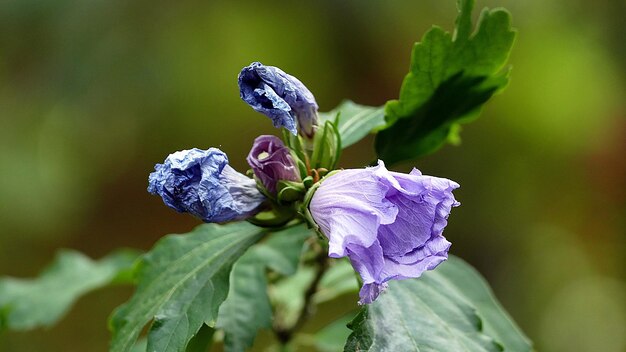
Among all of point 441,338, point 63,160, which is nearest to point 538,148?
point 63,160

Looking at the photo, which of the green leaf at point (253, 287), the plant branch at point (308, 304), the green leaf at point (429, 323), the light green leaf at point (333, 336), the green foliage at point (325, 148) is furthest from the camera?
the light green leaf at point (333, 336)

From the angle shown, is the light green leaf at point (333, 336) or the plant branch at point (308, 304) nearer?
the plant branch at point (308, 304)

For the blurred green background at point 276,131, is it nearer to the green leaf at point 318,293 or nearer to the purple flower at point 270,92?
the green leaf at point 318,293

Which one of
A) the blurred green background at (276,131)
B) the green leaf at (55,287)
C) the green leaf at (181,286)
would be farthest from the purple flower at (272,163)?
the blurred green background at (276,131)

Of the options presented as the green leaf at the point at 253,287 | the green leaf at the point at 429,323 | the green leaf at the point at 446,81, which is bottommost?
the green leaf at the point at 253,287

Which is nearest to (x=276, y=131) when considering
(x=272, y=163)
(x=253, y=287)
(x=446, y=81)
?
(x=253, y=287)

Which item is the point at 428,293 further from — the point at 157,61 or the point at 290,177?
the point at 157,61

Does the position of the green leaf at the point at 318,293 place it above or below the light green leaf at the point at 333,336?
above
